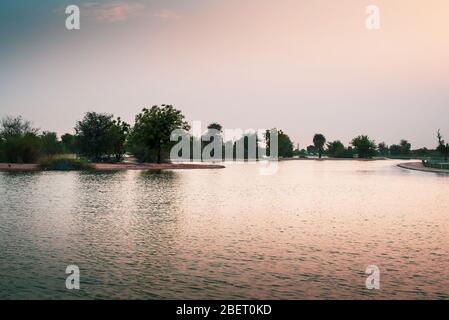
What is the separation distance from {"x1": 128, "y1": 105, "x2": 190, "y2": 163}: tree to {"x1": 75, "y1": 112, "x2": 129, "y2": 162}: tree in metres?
4.56

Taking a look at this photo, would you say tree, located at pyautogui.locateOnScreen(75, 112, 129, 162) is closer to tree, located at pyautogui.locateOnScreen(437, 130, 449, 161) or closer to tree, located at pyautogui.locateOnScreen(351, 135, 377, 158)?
tree, located at pyautogui.locateOnScreen(437, 130, 449, 161)

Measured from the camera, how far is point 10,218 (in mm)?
19516

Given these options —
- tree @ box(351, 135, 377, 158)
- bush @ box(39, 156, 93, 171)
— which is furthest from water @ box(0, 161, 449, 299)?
tree @ box(351, 135, 377, 158)

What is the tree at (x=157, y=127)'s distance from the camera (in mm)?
87062

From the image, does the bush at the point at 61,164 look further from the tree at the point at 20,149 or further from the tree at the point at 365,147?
the tree at the point at 365,147

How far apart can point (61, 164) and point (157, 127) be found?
2584cm

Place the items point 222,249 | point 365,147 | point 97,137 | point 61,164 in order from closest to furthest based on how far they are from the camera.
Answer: point 222,249 < point 61,164 < point 97,137 < point 365,147

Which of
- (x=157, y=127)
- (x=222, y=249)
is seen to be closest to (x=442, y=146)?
(x=157, y=127)

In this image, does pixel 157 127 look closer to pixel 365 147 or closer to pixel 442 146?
pixel 442 146

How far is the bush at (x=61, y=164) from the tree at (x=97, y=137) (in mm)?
19375

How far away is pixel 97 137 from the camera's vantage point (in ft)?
279

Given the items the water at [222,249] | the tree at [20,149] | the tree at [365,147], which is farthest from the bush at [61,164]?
the tree at [365,147]
